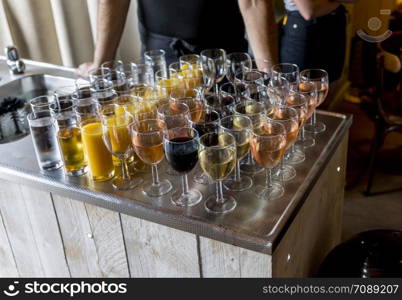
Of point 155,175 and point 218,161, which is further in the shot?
point 155,175

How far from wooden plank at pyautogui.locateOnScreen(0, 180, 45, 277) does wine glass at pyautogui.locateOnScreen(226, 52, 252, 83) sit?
673 mm

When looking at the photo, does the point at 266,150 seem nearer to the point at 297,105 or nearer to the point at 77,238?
the point at 297,105

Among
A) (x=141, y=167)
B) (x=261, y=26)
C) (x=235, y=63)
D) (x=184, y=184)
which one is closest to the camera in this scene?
(x=184, y=184)

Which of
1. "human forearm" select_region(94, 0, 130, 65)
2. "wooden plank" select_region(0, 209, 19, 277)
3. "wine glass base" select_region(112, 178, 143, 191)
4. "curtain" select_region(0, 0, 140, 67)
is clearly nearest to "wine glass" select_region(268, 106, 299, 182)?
"wine glass base" select_region(112, 178, 143, 191)

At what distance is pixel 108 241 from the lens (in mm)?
1290

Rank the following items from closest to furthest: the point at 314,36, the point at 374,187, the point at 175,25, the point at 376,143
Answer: the point at 175,25 → the point at 314,36 → the point at 376,143 → the point at 374,187

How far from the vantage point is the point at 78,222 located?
4.32ft

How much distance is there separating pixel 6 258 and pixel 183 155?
31.5 inches

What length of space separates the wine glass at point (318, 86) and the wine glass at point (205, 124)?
26 centimetres

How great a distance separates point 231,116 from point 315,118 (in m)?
0.35

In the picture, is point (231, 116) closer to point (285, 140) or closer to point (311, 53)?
point (285, 140)

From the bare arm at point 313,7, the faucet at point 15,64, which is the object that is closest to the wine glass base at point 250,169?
the bare arm at point 313,7

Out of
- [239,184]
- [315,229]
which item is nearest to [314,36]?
[315,229]

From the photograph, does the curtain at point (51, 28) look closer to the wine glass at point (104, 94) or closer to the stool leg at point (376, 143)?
the wine glass at point (104, 94)
